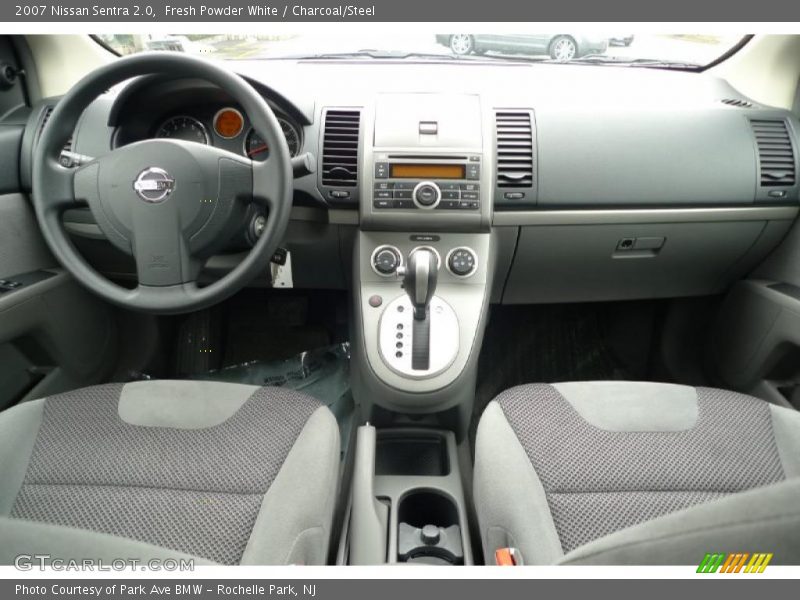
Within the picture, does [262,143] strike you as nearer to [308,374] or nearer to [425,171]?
[425,171]

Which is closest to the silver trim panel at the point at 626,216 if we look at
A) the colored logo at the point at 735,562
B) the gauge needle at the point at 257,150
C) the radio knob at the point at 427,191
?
the radio knob at the point at 427,191

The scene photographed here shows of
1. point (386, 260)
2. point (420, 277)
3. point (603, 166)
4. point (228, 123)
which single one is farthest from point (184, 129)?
point (603, 166)

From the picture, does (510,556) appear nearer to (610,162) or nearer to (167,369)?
(610,162)

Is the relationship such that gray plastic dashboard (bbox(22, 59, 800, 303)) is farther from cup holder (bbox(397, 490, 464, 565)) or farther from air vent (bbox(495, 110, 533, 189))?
cup holder (bbox(397, 490, 464, 565))

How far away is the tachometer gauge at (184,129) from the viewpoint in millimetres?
1389

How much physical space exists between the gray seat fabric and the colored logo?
1.36 ft

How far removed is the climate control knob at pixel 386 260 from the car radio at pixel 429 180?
14cm

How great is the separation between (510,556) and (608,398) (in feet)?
1.41

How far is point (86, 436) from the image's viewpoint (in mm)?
1062

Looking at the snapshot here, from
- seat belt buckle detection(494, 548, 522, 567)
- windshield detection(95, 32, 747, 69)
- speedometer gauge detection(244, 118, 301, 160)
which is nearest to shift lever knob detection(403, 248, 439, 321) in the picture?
speedometer gauge detection(244, 118, 301, 160)

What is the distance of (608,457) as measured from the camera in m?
1.04

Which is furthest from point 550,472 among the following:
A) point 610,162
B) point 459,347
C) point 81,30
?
point 81,30

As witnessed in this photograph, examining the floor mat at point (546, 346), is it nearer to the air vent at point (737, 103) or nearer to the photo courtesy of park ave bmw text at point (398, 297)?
the photo courtesy of park ave bmw text at point (398, 297)

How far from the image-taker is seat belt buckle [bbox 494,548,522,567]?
Answer: 0.90 meters
